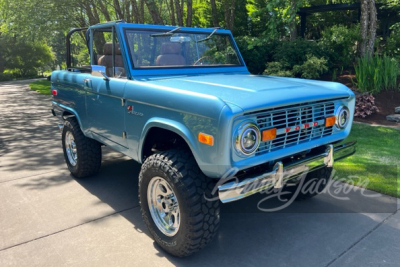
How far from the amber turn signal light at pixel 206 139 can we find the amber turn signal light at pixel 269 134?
16.2 inches

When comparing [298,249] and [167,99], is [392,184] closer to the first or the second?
[298,249]

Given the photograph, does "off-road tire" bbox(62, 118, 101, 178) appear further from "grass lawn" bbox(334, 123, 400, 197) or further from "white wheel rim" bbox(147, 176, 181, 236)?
"grass lawn" bbox(334, 123, 400, 197)

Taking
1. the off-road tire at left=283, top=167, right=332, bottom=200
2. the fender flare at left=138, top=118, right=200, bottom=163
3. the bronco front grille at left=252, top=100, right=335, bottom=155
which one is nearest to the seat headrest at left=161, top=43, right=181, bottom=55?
the fender flare at left=138, top=118, right=200, bottom=163

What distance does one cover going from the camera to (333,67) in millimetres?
10266

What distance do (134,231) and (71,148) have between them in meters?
2.00

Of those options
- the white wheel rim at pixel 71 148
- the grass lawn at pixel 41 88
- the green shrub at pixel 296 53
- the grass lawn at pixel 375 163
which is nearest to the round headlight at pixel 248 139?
the grass lawn at pixel 375 163

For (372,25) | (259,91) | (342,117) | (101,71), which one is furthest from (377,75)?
(101,71)

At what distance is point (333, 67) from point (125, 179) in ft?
25.8

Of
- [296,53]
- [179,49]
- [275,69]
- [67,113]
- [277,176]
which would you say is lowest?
[277,176]

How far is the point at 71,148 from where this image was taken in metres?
4.80

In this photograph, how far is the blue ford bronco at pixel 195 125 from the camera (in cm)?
254

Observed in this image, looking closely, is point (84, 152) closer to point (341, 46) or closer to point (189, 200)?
point (189, 200)

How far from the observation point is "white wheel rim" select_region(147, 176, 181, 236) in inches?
115

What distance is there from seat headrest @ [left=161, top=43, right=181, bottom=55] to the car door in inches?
19.0
